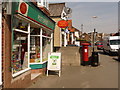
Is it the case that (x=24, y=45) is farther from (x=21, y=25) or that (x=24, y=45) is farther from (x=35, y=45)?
(x=35, y=45)

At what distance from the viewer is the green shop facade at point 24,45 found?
173 inches

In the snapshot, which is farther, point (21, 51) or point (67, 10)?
point (67, 10)

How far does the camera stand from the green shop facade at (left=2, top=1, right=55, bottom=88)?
14.4 feet

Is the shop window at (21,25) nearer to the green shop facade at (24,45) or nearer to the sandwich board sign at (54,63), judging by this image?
the green shop facade at (24,45)

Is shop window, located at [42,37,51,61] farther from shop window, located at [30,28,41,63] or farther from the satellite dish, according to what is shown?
the satellite dish

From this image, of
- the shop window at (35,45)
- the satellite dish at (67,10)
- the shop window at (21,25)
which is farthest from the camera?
the satellite dish at (67,10)

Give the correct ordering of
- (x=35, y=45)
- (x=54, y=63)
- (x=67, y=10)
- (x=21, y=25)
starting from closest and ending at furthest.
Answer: (x=21, y=25)
(x=54, y=63)
(x=35, y=45)
(x=67, y=10)

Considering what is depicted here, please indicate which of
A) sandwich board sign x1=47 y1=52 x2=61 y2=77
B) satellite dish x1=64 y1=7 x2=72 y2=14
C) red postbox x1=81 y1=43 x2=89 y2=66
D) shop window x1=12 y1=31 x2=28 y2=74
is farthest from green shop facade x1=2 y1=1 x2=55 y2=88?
satellite dish x1=64 y1=7 x2=72 y2=14

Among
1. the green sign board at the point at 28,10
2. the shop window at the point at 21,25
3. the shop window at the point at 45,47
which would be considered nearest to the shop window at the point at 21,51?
the shop window at the point at 21,25

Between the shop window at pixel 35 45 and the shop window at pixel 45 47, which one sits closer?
the shop window at pixel 35 45

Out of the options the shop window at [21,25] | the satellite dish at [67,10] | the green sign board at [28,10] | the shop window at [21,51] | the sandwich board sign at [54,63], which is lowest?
the sandwich board sign at [54,63]

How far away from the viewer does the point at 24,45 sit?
19.9 ft

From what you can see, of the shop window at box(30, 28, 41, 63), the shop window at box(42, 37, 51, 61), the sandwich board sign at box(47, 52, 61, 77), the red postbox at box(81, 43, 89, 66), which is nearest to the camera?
the sandwich board sign at box(47, 52, 61, 77)

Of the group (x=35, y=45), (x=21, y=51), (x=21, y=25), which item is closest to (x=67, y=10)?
(x=35, y=45)
